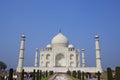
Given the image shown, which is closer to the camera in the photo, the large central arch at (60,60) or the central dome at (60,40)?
the large central arch at (60,60)

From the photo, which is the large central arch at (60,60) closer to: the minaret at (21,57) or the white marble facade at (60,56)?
the white marble facade at (60,56)

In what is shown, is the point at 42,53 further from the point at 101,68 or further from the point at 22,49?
the point at 101,68

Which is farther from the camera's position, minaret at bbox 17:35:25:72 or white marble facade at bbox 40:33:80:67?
white marble facade at bbox 40:33:80:67

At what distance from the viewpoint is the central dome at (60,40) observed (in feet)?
124

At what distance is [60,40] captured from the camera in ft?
124

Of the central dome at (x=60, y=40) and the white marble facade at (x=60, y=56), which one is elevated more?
the central dome at (x=60, y=40)

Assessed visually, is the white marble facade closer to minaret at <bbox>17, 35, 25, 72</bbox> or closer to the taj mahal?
the taj mahal

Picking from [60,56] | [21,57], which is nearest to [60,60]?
[60,56]

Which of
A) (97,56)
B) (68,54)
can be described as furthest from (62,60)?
(97,56)

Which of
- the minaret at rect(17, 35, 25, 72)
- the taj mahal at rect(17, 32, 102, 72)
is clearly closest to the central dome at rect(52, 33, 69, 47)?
the taj mahal at rect(17, 32, 102, 72)

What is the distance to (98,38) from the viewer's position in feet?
105

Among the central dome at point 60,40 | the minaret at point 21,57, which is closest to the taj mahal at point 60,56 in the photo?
the central dome at point 60,40

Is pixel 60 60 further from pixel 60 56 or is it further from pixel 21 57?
pixel 21 57

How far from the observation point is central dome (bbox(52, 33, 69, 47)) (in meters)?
37.7
